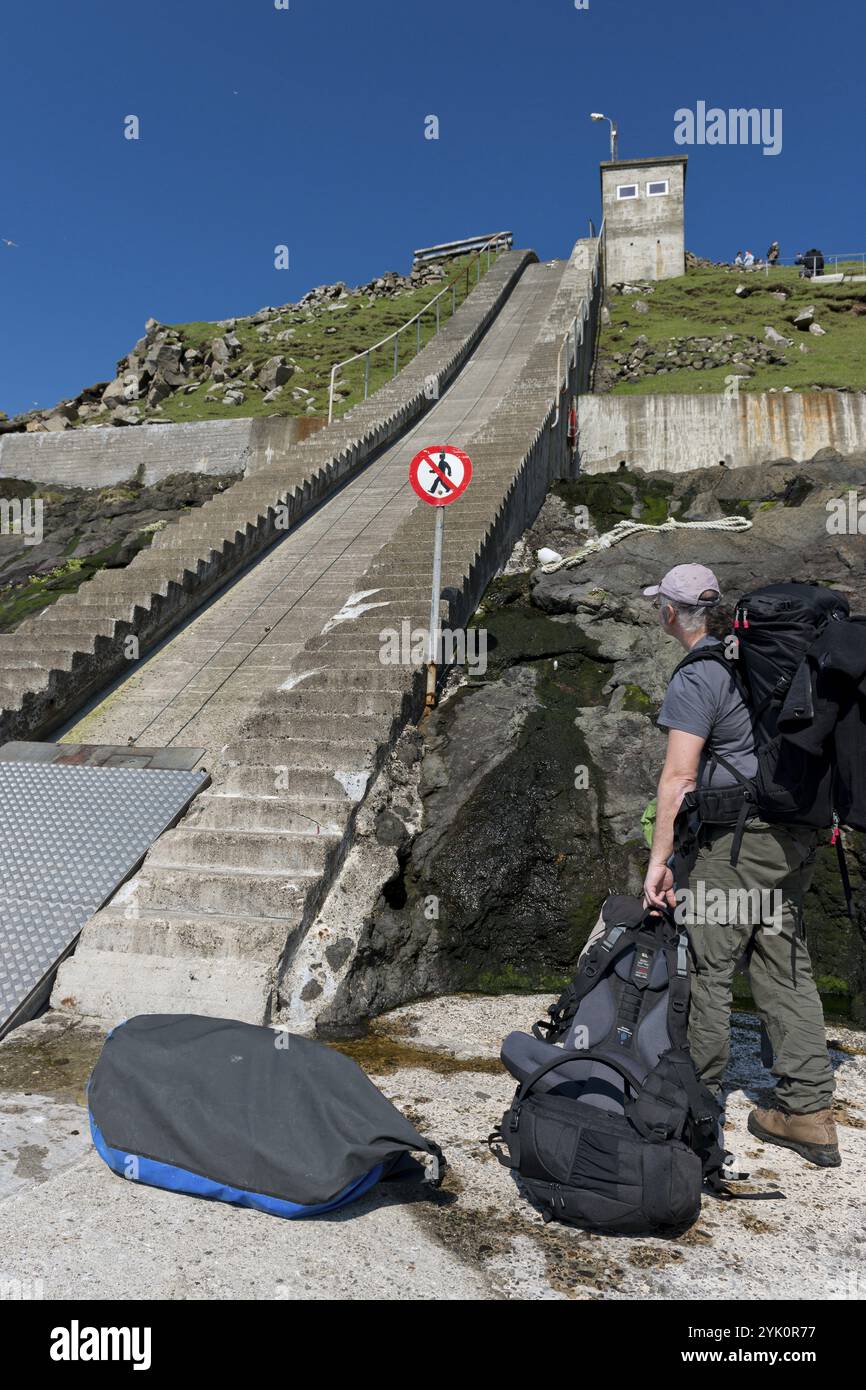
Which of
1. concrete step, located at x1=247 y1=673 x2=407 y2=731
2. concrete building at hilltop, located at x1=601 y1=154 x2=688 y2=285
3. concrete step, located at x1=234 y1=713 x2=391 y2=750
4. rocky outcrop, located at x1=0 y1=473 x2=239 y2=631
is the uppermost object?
concrete building at hilltop, located at x1=601 y1=154 x2=688 y2=285

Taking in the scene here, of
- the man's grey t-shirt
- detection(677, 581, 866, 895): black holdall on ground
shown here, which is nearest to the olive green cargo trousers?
detection(677, 581, 866, 895): black holdall on ground

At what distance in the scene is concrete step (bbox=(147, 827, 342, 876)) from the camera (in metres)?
5.44

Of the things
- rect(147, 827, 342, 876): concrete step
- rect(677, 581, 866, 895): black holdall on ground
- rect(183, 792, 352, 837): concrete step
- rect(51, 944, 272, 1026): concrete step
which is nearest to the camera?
rect(677, 581, 866, 895): black holdall on ground

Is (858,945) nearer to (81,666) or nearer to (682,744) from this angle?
(682,744)

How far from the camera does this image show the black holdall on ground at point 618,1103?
281cm

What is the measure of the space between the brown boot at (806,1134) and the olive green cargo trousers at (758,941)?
2.6 inches

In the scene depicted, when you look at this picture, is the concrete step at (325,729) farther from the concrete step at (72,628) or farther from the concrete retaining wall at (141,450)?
the concrete retaining wall at (141,450)

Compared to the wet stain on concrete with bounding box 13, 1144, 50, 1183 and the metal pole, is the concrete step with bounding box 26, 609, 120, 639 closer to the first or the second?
the metal pole

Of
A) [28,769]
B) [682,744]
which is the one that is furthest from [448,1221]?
[28,769]

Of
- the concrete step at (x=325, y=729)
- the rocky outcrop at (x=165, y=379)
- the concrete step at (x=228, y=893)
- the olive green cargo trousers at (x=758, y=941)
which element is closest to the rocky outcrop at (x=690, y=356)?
the rocky outcrop at (x=165, y=379)

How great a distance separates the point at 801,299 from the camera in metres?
32.8

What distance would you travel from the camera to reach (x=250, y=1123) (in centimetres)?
296

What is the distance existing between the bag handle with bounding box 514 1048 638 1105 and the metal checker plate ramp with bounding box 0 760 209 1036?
282 cm

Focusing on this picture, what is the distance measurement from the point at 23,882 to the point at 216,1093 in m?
3.06
